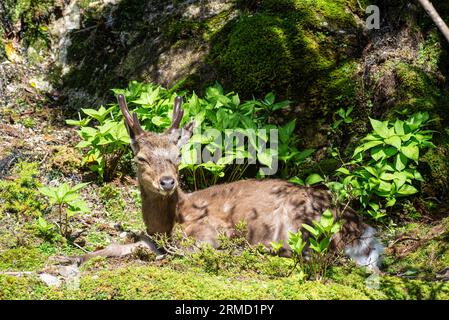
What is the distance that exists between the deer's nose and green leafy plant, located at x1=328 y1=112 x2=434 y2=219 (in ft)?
6.29

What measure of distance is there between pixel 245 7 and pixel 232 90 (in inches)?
69.0

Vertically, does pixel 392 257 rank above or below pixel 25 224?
below

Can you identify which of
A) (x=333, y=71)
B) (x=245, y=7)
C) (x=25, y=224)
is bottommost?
(x=25, y=224)

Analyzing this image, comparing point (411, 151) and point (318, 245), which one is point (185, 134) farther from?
point (318, 245)

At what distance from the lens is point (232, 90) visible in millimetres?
9938

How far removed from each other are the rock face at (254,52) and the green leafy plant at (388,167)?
643 mm

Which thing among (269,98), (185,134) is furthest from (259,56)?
(185,134)

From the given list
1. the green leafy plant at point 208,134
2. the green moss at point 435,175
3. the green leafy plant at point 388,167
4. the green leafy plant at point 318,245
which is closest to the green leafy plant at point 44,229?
the green leafy plant at point 208,134

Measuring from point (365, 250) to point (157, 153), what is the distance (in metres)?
2.60

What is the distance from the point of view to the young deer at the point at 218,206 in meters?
7.24

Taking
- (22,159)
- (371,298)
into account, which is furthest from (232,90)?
(371,298)

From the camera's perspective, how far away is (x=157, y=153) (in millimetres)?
7688

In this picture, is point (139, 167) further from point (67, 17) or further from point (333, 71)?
point (67, 17)
